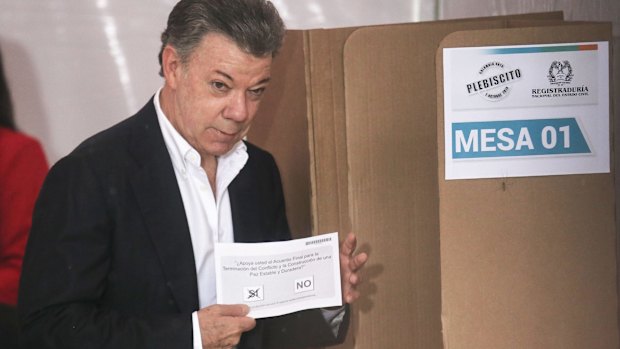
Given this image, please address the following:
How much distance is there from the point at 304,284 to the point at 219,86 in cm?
39

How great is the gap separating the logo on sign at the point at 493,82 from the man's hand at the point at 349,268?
430 mm

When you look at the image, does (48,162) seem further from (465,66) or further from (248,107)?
(465,66)

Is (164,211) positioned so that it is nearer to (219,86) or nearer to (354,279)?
(219,86)

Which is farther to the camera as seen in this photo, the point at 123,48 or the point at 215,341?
the point at 123,48

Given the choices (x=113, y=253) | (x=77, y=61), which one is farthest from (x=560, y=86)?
(x=77, y=61)

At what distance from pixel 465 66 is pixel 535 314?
421mm

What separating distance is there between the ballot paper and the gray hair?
361 millimetres

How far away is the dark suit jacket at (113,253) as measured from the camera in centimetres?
159

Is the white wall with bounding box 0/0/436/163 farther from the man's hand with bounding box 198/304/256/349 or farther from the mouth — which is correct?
the man's hand with bounding box 198/304/256/349

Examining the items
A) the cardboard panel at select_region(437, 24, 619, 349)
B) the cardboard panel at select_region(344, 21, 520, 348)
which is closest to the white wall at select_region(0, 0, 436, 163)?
the cardboard panel at select_region(344, 21, 520, 348)

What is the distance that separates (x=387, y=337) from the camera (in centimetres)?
192

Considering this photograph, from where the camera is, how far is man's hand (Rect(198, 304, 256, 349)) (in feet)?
5.22

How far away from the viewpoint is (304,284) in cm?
166

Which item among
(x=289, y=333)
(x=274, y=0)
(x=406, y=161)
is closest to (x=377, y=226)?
(x=406, y=161)
